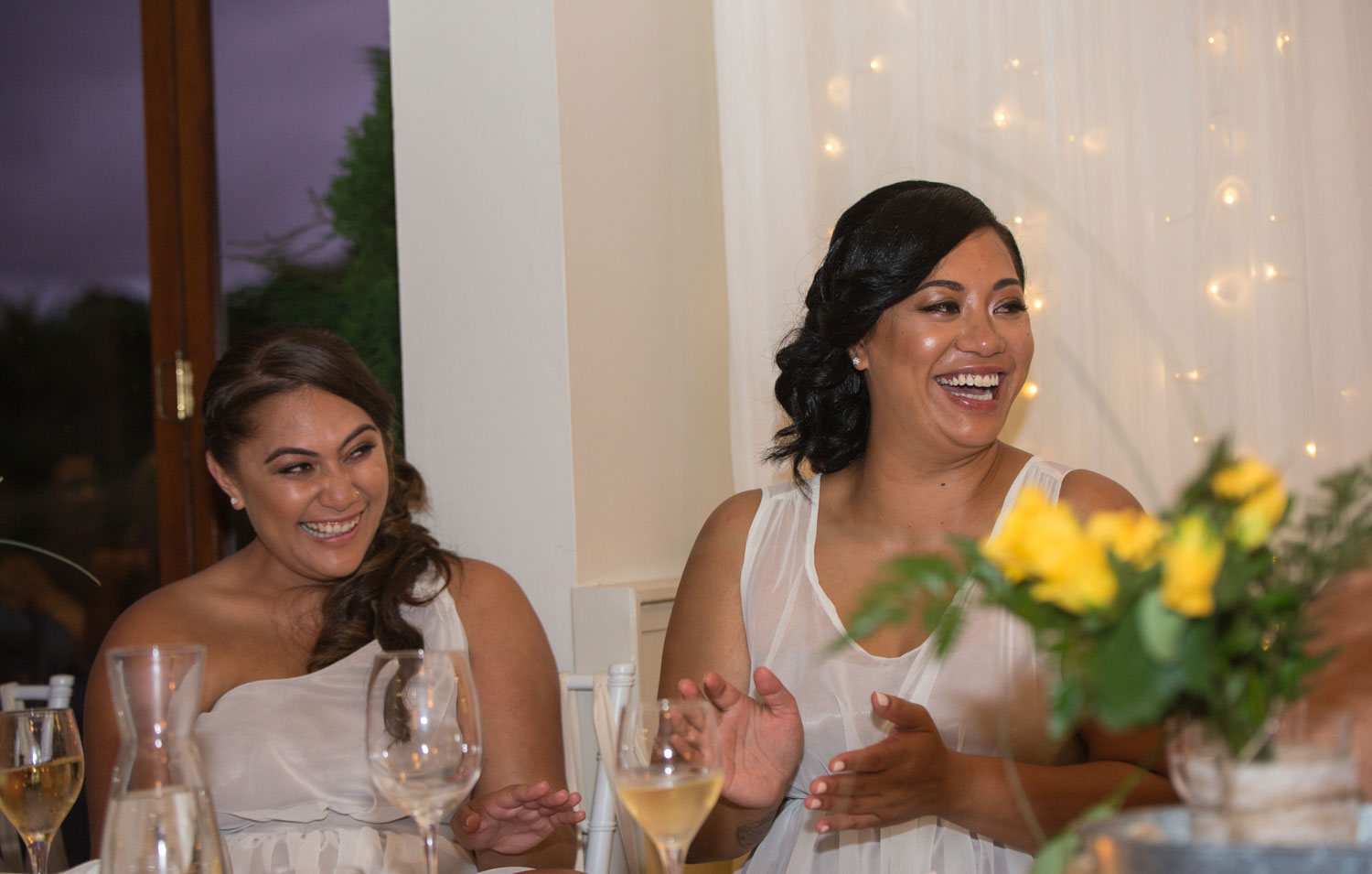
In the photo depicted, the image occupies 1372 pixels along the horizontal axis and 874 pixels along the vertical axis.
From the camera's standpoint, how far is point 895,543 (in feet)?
6.43

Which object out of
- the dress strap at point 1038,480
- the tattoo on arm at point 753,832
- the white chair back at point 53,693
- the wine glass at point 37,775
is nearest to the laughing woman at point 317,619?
the white chair back at point 53,693

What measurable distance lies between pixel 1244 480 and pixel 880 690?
4.14ft

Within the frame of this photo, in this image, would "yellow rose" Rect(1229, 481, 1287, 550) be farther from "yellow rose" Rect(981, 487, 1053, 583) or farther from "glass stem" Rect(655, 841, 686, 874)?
"glass stem" Rect(655, 841, 686, 874)

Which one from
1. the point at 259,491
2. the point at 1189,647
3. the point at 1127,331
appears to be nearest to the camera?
the point at 1189,647

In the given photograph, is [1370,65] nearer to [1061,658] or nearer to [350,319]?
[1061,658]

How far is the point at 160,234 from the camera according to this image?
3.05m

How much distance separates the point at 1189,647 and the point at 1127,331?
186cm

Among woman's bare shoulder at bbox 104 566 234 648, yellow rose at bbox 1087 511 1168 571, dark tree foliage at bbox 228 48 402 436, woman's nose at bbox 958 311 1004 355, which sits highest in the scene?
dark tree foliage at bbox 228 48 402 436

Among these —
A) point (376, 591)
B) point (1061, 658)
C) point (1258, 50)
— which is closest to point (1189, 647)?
point (1061, 658)

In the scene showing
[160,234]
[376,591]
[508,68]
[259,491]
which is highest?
[508,68]

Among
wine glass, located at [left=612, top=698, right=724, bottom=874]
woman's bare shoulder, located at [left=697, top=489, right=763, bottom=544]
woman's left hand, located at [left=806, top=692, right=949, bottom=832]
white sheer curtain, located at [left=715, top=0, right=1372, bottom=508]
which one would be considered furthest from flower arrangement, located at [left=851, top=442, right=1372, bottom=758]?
white sheer curtain, located at [left=715, top=0, right=1372, bottom=508]

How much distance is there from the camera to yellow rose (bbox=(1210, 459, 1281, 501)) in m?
0.55

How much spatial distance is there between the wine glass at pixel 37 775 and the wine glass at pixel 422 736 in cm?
49

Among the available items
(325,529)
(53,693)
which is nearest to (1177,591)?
(325,529)
